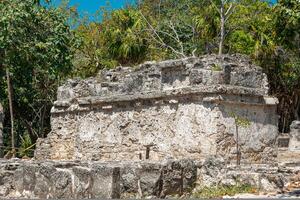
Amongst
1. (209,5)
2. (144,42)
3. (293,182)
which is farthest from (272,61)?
(293,182)

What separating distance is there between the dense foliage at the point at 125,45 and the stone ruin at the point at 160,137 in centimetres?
493

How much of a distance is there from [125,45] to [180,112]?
45.0 feet

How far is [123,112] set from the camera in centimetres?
1318

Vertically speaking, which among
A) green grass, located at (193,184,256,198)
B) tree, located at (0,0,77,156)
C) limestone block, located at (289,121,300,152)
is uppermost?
tree, located at (0,0,77,156)

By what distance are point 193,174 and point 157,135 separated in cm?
340

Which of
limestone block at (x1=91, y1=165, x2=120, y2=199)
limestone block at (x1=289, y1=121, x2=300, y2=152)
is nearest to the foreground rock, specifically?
limestone block at (x1=91, y1=165, x2=120, y2=199)

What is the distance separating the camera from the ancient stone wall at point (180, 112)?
11.0 m

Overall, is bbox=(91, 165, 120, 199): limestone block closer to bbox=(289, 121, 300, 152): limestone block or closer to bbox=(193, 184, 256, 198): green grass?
bbox=(193, 184, 256, 198): green grass

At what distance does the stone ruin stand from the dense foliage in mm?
4935

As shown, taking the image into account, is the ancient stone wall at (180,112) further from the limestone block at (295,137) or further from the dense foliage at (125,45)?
the limestone block at (295,137)

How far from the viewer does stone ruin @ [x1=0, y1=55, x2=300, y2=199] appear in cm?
807

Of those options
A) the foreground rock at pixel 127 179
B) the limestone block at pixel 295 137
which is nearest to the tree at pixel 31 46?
the limestone block at pixel 295 137

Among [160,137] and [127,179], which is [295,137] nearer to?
[160,137]

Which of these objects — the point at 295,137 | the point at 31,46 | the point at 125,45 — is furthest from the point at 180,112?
the point at 125,45
